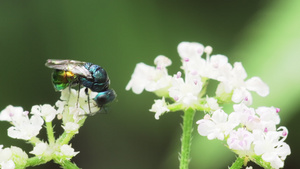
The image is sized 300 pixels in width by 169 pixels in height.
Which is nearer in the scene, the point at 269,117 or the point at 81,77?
the point at 269,117

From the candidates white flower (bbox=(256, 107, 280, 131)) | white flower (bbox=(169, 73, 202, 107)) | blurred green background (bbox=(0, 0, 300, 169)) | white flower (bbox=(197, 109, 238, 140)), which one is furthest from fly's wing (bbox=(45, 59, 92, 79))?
blurred green background (bbox=(0, 0, 300, 169))

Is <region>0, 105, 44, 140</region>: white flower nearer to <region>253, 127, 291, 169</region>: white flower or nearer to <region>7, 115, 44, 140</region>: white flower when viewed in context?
<region>7, 115, 44, 140</region>: white flower

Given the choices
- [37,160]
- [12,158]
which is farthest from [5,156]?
[37,160]

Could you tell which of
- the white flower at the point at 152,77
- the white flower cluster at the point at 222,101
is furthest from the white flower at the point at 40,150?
the white flower at the point at 152,77

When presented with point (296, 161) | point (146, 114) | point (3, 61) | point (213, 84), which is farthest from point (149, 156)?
point (3, 61)

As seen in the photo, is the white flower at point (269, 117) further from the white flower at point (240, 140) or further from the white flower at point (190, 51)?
the white flower at point (190, 51)

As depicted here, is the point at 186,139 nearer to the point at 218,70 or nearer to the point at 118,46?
the point at 218,70
